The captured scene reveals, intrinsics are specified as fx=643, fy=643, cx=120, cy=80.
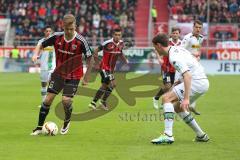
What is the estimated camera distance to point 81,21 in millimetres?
43938

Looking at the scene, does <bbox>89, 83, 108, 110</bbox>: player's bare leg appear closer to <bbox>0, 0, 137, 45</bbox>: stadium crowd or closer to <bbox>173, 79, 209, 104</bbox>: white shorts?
<bbox>173, 79, 209, 104</bbox>: white shorts

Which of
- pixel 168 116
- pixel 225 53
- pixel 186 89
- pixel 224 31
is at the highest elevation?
pixel 186 89

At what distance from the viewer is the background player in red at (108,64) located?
18.1 m

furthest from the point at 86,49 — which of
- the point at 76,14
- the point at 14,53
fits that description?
the point at 76,14

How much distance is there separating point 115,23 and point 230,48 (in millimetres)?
8992

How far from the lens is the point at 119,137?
1227 cm

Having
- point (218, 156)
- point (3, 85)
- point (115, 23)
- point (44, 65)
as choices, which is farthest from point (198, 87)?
Result: point (115, 23)

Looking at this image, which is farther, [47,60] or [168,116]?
[47,60]

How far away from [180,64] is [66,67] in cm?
287

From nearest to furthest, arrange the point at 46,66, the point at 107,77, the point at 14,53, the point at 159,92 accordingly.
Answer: the point at 107,77
the point at 159,92
the point at 46,66
the point at 14,53

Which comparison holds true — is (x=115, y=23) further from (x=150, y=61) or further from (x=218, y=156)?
(x=218, y=156)

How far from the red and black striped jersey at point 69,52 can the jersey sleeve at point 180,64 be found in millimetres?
2438

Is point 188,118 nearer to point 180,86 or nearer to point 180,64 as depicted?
point 180,86

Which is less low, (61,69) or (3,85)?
(61,69)
